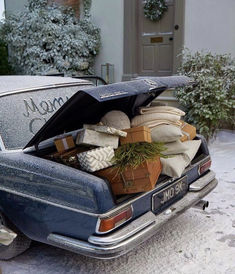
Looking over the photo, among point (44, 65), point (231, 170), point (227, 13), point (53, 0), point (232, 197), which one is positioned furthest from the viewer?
point (53, 0)

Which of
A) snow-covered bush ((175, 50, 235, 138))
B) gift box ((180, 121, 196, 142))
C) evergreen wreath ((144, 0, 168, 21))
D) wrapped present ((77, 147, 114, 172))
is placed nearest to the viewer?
wrapped present ((77, 147, 114, 172))

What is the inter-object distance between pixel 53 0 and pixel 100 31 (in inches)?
70.7

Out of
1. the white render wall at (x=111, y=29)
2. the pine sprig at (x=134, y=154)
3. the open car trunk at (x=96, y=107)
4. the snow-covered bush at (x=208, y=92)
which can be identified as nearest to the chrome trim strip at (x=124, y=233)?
the open car trunk at (x=96, y=107)

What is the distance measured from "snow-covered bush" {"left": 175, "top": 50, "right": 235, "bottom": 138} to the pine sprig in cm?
340

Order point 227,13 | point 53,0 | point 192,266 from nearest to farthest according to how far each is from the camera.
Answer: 1. point 192,266
2. point 227,13
3. point 53,0

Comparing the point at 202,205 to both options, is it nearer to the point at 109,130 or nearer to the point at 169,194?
the point at 169,194

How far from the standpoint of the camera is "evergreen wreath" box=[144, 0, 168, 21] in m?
7.89

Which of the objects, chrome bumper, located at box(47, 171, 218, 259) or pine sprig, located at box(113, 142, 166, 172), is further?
pine sprig, located at box(113, 142, 166, 172)

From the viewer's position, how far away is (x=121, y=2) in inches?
332

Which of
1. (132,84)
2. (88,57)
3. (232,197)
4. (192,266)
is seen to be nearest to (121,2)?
(88,57)

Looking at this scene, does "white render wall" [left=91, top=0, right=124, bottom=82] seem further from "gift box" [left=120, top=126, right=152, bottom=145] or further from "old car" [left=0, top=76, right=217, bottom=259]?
"gift box" [left=120, top=126, right=152, bottom=145]

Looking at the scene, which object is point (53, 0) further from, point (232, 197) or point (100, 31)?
point (232, 197)

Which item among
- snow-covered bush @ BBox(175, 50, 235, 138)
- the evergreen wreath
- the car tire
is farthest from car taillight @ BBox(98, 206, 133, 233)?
the evergreen wreath

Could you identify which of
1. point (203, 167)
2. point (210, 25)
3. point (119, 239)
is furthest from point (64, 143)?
point (210, 25)
